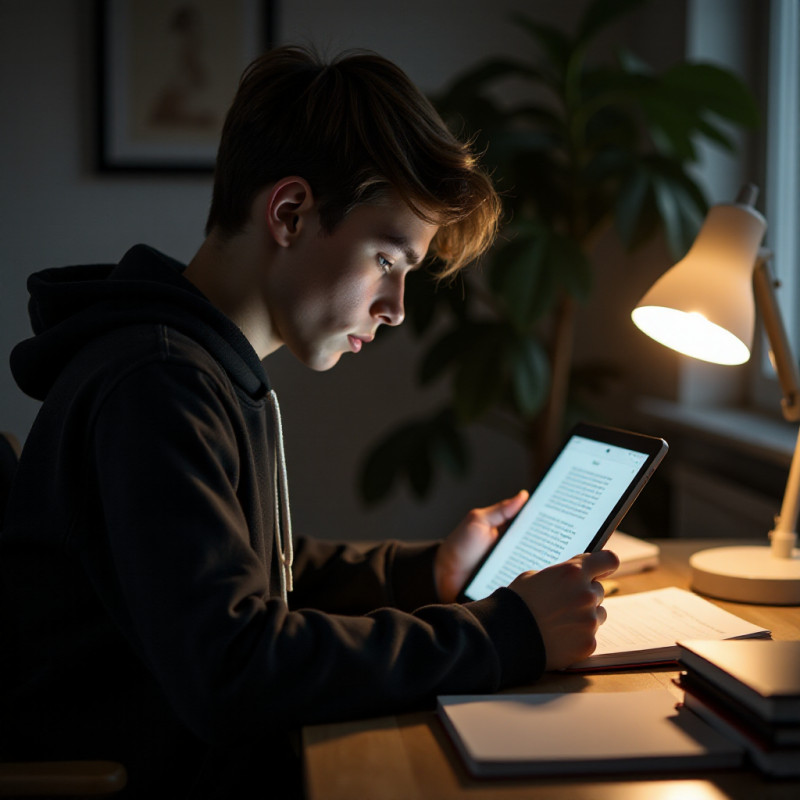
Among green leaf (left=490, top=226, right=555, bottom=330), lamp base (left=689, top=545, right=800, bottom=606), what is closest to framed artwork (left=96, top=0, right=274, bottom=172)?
green leaf (left=490, top=226, right=555, bottom=330)

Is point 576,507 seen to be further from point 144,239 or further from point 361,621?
point 144,239

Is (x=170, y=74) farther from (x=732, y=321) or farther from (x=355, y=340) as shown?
(x=732, y=321)

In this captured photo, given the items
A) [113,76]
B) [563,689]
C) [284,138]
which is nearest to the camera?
[563,689]

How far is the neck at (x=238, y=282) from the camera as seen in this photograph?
92 centimetres

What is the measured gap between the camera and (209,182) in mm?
2359

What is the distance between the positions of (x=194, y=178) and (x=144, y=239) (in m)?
0.20

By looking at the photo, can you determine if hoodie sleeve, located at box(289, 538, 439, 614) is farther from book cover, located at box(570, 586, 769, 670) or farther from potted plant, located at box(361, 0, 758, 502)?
potted plant, located at box(361, 0, 758, 502)

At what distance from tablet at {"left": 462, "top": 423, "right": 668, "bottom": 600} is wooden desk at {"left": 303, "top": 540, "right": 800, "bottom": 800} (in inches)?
10.3

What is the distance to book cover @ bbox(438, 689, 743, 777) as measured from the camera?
621mm

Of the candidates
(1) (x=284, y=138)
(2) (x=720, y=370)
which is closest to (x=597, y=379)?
(2) (x=720, y=370)

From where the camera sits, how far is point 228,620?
65 cm

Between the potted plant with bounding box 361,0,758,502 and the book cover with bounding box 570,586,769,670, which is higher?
the potted plant with bounding box 361,0,758,502

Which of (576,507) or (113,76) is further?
(113,76)

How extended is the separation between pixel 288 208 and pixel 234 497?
301mm
